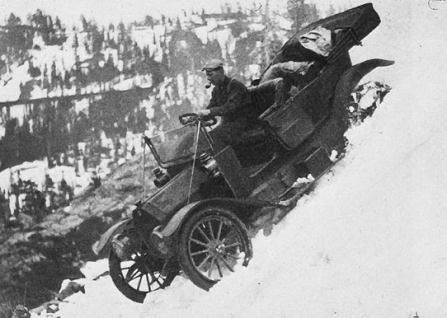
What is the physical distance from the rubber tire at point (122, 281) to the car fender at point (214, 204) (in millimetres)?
893

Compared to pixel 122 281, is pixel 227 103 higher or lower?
higher

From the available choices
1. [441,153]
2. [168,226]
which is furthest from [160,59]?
[441,153]

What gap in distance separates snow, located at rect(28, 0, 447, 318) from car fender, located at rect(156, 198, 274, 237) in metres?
0.33

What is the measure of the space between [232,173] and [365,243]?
Result: 2002mm

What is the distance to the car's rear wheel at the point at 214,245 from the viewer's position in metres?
5.24

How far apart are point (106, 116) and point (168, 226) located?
1828 cm

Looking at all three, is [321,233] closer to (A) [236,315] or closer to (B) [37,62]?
(A) [236,315]

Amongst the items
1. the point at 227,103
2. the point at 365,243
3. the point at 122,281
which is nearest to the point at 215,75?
the point at 227,103

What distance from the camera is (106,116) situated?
22.9 meters

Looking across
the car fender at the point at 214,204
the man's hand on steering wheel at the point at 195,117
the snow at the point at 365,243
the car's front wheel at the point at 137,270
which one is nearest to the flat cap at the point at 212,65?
the man's hand on steering wheel at the point at 195,117

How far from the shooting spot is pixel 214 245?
5.44 metres

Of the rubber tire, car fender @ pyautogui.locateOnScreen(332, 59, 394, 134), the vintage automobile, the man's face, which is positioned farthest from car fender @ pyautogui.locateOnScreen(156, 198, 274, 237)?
car fender @ pyautogui.locateOnScreen(332, 59, 394, 134)

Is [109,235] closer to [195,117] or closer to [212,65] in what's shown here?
[195,117]

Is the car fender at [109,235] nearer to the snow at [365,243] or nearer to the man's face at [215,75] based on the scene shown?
the snow at [365,243]
